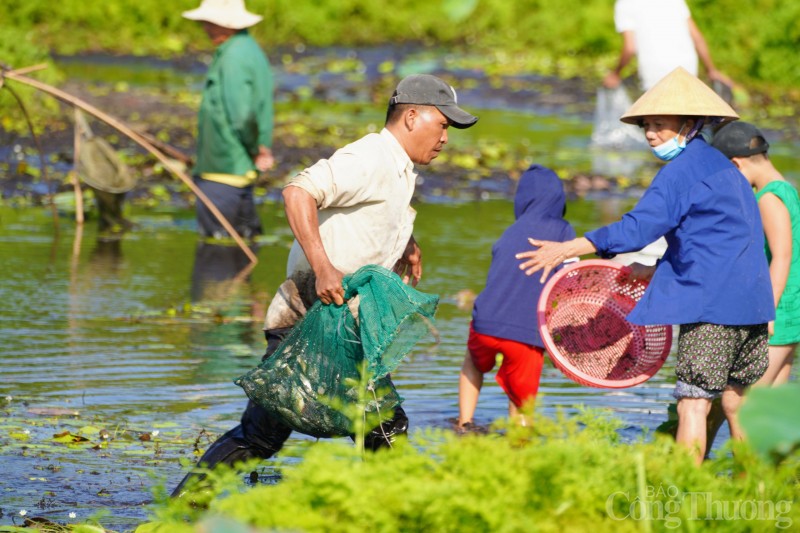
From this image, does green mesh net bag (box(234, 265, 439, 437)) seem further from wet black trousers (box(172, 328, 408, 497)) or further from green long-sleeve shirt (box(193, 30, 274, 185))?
green long-sleeve shirt (box(193, 30, 274, 185))

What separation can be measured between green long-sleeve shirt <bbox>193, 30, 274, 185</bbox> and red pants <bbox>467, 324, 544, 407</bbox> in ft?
15.4

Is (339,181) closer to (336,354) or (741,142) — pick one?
(336,354)

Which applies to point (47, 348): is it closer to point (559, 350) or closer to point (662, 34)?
point (559, 350)

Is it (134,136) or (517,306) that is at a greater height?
(134,136)

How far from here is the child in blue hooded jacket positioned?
638 centimetres

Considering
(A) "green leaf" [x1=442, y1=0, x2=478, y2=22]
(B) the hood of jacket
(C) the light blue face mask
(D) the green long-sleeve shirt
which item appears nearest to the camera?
(A) "green leaf" [x1=442, y1=0, x2=478, y2=22]

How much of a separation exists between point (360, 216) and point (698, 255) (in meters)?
1.30

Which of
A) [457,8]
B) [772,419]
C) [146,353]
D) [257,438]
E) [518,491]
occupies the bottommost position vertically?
[146,353]

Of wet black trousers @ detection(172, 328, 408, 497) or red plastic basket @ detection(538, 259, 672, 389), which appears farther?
red plastic basket @ detection(538, 259, 672, 389)

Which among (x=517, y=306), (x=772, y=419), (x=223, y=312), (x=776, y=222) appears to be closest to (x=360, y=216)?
(x=517, y=306)

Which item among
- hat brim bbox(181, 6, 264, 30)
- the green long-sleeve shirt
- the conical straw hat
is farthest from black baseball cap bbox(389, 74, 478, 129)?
the green long-sleeve shirt

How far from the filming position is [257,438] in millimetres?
5242

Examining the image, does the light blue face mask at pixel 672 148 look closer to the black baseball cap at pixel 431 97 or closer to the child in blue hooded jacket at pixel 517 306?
the black baseball cap at pixel 431 97

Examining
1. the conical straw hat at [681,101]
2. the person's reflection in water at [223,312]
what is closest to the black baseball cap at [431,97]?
the conical straw hat at [681,101]
